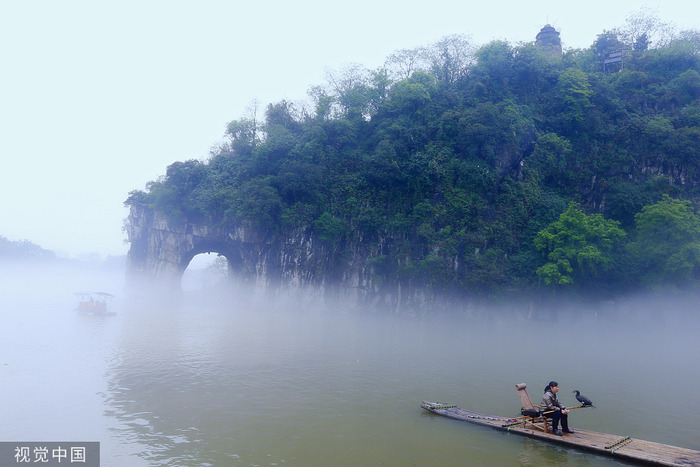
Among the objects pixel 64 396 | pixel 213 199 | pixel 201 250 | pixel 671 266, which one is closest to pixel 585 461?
pixel 64 396

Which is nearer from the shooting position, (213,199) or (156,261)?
(213,199)

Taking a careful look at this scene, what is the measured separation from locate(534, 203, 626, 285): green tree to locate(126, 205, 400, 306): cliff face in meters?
10.3

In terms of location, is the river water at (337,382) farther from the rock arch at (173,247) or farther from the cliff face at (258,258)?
the rock arch at (173,247)

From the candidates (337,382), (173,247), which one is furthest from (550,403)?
(173,247)

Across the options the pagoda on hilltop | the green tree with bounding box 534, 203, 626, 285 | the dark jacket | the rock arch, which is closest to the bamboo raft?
the dark jacket

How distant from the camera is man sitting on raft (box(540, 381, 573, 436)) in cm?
1006

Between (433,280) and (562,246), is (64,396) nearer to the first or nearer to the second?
(433,280)

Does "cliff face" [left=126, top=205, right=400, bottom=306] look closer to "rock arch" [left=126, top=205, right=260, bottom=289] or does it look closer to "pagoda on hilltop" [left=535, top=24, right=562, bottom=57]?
"rock arch" [left=126, top=205, right=260, bottom=289]

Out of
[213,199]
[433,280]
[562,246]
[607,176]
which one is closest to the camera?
[562,246]

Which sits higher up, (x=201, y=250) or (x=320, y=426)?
(x=201, y=250)

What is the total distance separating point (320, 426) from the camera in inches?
432

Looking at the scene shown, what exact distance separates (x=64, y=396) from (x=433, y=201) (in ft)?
82.5

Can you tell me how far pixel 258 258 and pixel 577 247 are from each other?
2435cm

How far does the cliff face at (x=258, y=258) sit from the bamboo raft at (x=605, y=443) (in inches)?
792
